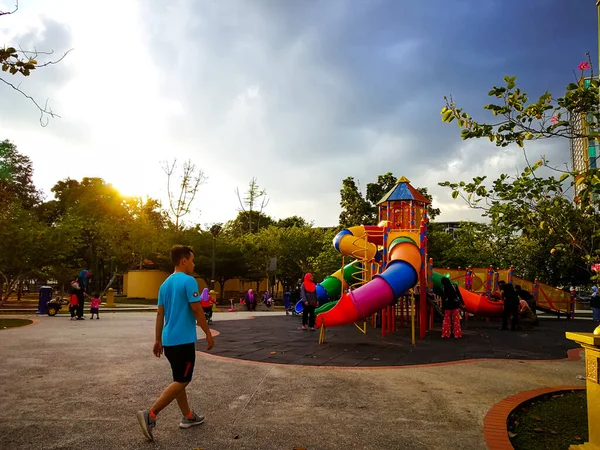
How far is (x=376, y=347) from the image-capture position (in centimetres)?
1034

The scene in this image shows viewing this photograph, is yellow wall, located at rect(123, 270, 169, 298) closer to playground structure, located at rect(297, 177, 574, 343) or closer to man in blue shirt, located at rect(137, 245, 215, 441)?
playground structure, located at rect(297, 177, 574, 343)

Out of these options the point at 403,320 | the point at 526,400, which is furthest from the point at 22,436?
the point at 403,320

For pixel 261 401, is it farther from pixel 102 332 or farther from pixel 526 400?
pixel 102 332

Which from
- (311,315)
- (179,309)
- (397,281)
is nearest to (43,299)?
(311,315)

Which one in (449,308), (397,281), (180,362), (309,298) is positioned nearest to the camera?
(180,362)

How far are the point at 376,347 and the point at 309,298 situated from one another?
415 cm

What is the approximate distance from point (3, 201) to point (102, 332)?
14220 mm

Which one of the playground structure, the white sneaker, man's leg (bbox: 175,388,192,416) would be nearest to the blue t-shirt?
man's leg (bbox: 175,388,192,416)

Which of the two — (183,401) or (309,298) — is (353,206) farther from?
(183,401)

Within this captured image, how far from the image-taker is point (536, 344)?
11.2 m

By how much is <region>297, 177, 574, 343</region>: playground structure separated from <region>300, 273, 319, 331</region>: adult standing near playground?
473 mm

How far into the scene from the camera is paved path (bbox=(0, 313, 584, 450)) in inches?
161

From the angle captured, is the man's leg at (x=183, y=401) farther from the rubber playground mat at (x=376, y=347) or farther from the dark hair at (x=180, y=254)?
the rubber playground mat at (x=376, y=347)

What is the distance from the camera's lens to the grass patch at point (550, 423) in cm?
418
